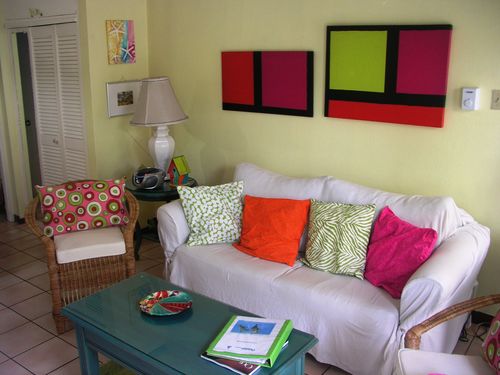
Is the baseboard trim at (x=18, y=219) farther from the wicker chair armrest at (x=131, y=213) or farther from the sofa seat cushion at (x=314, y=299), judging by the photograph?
the sofa seat cushion at (x=314, y=299)

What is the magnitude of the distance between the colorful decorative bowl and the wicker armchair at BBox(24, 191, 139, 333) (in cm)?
76

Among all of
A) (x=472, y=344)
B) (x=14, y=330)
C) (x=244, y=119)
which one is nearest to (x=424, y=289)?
(x=472, y=344)

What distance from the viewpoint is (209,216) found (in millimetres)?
3371

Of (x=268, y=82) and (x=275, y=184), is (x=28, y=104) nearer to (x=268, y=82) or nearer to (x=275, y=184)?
(x=268, y=82)

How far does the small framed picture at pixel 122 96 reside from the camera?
4.21m

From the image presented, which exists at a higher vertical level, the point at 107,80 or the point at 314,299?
the point at 107,80

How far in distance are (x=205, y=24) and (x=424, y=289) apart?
8.48ft

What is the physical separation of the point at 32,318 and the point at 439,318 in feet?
7.96

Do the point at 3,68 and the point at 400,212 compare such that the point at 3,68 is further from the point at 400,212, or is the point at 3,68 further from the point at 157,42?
the point at 400,212

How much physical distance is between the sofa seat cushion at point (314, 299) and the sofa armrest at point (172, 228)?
0.40ft

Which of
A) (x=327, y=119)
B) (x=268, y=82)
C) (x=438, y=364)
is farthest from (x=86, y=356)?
(x=268, y=82)

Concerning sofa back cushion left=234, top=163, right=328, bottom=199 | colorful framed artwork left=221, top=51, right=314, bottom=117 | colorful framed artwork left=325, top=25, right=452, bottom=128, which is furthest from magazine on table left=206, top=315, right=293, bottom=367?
colorful framed artwork left=221, top=51, right=314, bottom=117

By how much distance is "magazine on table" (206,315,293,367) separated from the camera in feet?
6.80

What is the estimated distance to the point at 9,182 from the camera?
195 inches
